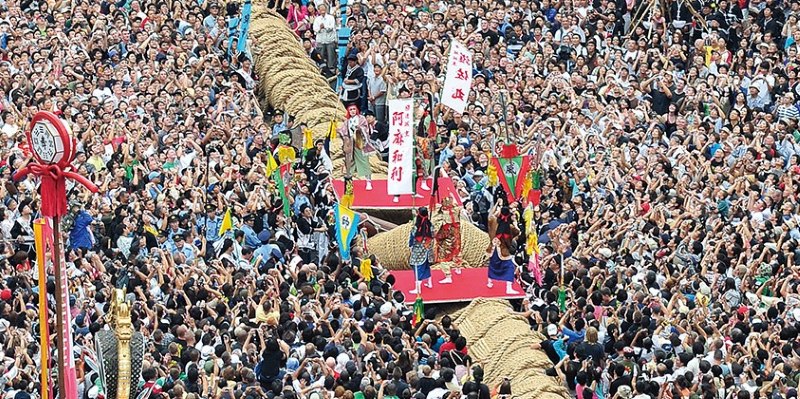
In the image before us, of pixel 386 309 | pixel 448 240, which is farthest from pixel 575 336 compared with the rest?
pixel 448 240

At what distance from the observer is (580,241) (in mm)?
31578

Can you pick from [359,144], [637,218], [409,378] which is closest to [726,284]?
[637,218]

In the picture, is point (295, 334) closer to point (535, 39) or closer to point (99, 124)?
point (99, 124)

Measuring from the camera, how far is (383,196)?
33969mm

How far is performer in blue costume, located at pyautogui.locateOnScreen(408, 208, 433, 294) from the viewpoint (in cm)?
3062

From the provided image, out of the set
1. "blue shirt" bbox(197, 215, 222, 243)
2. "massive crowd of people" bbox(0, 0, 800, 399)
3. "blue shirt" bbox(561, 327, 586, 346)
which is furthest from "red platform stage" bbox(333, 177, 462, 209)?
"blue shirt" bbox(561, 327, 586, 346)

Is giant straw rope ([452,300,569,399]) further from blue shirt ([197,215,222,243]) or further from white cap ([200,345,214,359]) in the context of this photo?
white cap ([200,345,214,359])

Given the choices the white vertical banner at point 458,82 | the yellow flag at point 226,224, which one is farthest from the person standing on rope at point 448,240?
the yellow flag at point 226,224

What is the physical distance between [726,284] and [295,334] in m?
6.14

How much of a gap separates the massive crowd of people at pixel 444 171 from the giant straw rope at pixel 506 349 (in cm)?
20

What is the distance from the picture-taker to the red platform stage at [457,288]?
102 feet

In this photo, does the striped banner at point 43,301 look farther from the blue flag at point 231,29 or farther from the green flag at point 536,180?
the blue flag at point 231,29

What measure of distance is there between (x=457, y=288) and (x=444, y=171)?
360cm

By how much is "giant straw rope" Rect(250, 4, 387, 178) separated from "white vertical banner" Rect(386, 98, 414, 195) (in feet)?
10.7
